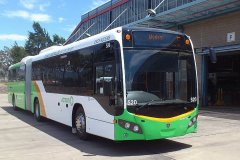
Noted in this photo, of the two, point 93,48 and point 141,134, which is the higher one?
point 93,48

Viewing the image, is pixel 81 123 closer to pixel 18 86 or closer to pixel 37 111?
pixel 37 111

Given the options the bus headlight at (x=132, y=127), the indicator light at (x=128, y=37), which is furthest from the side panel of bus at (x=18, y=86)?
the bus headlight at (x=132, y=127)

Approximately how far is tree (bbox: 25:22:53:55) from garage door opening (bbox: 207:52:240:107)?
92.2m

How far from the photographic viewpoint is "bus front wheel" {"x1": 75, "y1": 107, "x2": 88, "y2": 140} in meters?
11.0

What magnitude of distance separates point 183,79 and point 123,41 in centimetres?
188

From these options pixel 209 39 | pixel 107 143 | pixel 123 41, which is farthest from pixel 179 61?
pixel 209 39

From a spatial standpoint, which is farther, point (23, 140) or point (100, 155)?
point (23, 140)

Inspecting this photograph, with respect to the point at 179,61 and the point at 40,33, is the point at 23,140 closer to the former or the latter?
the point at 179,61

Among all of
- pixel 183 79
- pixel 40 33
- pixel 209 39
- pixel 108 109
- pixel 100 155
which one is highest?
pixel 40 33

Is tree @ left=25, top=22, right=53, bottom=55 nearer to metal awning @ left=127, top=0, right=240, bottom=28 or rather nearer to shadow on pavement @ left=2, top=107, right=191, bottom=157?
metal awning @ left=127, top=0, right=240, bottom=28

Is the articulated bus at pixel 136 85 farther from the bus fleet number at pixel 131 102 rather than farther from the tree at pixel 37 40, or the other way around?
the tree at pixel 37 40

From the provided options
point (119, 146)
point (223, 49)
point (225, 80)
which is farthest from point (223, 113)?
point (225, 80)

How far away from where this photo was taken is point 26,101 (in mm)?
19375

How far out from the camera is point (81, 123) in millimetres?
11195
